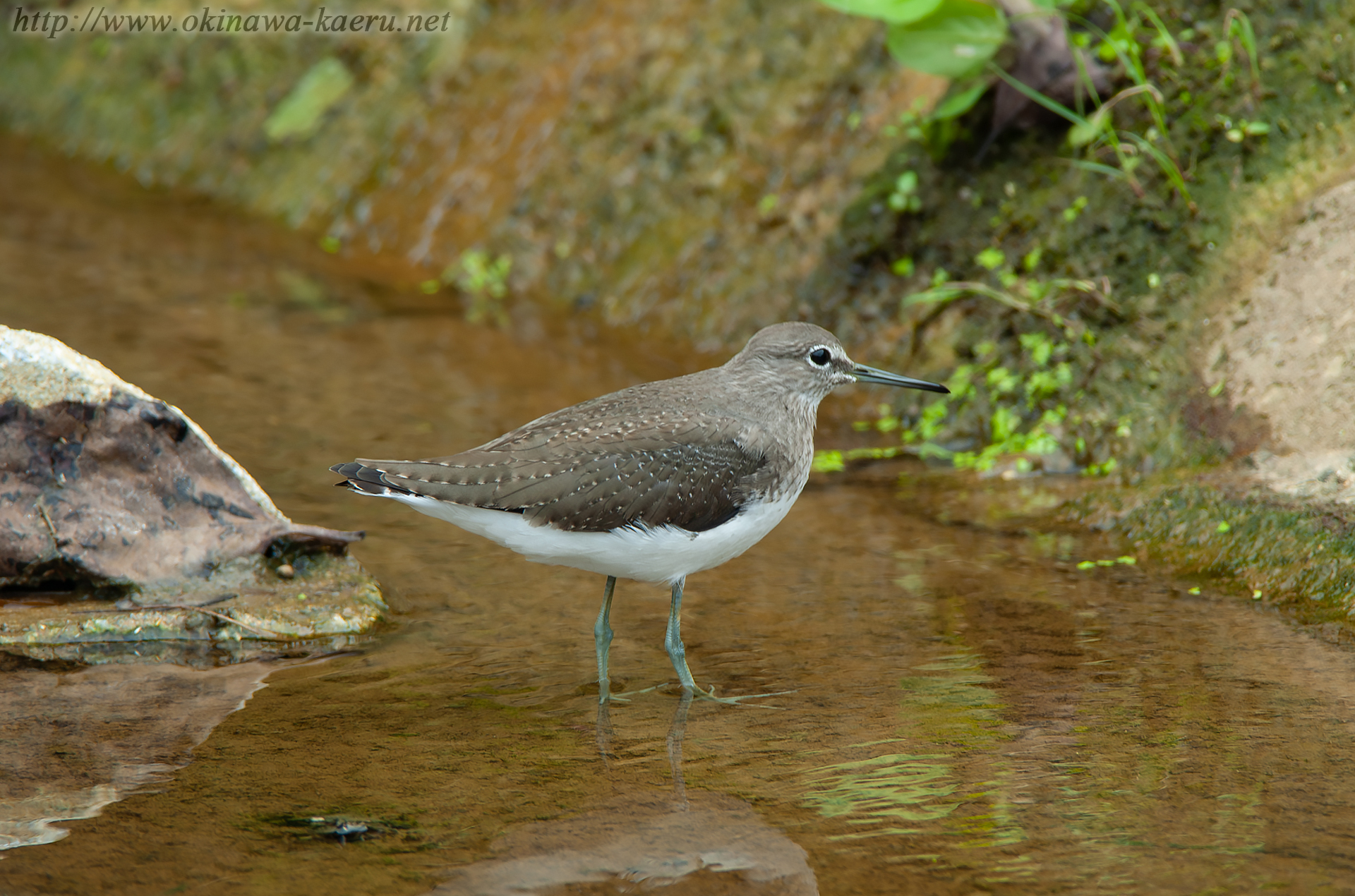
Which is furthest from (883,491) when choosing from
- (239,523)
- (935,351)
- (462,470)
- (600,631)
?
(239,523)

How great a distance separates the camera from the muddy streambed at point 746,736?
3912mm

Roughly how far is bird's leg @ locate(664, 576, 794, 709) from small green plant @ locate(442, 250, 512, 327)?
219 inches

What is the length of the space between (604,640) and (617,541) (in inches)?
21.5

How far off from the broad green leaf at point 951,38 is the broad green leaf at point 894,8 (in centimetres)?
19

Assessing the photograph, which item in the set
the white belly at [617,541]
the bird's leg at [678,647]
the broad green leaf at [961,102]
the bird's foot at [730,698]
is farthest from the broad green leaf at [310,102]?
the bird's foot at [730,698]

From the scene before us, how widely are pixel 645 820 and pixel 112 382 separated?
3.57 meters

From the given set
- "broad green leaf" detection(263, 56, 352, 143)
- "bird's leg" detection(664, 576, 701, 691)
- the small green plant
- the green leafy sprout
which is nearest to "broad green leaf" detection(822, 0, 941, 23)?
the green leafy sprout

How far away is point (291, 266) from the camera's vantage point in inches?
456

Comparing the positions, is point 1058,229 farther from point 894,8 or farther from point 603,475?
point 603,475

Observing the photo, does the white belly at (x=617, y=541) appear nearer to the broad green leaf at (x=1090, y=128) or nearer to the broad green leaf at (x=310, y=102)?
the broad green leaf at (x=1090, y=128)

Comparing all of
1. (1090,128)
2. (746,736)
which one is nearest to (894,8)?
(1090,128)

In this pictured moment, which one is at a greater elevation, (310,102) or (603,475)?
(310,102)

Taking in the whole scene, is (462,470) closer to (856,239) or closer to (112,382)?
(112,382)

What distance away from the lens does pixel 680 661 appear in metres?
5.45
